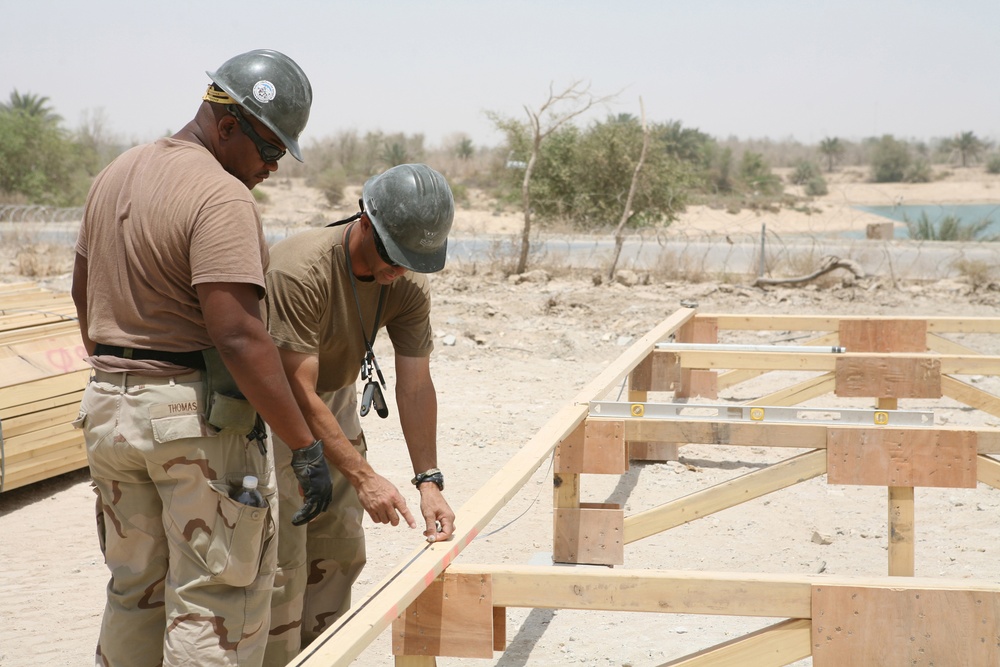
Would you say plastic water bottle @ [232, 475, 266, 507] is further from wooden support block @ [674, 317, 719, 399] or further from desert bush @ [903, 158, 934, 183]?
desert bush @ [903, 158, 934, 183]

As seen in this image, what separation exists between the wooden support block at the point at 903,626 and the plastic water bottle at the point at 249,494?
1.37 metres

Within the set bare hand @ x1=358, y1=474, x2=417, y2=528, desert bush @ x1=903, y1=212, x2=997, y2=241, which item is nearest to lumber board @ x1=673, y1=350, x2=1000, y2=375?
bare hand @ x1=358, y1=474, x2=417, y2=528

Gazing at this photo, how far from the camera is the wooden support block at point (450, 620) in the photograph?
2.34 m

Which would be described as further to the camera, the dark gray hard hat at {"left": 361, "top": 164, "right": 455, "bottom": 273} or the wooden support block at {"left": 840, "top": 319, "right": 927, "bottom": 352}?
the wooden support block at {"left": 840, "top": 319, "right": 927, "bottom": 352}

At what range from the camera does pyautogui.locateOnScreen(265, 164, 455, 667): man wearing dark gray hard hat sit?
8.60 ft

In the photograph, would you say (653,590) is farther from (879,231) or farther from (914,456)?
(879,231)

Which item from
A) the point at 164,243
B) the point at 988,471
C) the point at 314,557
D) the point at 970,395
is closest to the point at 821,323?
the point at 970,395

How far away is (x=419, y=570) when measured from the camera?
7.23 feet

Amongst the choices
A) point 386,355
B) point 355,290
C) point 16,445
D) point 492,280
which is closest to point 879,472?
point 355,290

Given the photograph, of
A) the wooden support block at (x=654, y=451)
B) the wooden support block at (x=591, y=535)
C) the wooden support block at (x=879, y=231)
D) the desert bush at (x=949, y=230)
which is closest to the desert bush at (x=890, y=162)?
the wooden support block at (x=879, y=231)

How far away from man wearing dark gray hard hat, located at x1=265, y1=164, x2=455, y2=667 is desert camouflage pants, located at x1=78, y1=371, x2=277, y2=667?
1.10ft

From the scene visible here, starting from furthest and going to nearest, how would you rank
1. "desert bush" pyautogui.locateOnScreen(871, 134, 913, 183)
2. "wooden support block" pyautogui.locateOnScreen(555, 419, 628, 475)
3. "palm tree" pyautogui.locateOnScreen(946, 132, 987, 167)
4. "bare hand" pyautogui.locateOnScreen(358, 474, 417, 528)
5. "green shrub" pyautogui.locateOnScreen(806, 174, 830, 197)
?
"palm tree" pyautogui.locateOnScreen(946, 132, 987, 167)
"desert bush" pyautogui.locateOnScreen(871, 134, 913, 183)
"green shrub" pyautogui.locateOnScreen(806, 174, 830, 197)
"wooden support block" pyautogui.locateOnScreen(555, 419, 628, 475)
"bare hand" pyautogui.locateOnScreen(358, 474, 417, 528)

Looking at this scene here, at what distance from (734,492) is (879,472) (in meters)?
0.55

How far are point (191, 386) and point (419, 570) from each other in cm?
72
